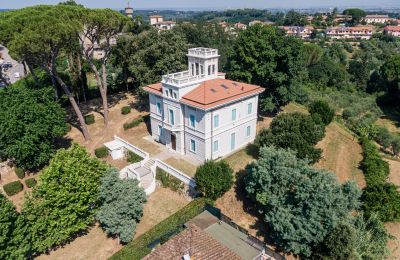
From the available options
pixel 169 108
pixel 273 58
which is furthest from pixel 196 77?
pixel 273 58

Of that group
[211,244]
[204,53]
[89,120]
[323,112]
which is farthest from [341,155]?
[89,120]

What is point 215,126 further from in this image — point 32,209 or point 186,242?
point 32,209

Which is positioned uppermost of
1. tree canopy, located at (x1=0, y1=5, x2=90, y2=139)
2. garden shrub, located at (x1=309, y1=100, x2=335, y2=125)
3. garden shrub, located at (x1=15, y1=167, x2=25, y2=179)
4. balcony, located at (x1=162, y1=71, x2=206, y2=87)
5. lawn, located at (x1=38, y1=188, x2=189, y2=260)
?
tree canopy, located at (x1=0, y1=5, x2=90, y2=139)

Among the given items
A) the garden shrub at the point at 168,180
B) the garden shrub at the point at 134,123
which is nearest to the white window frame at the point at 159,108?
the garden shrub at the point at 134,123

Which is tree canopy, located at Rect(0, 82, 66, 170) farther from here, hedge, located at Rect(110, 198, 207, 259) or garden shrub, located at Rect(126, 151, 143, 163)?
hedge, located at Rect(110, 198, 207, 259)

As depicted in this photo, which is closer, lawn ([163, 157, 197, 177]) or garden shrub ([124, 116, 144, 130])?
lawn ([163, 157, 197, 177])

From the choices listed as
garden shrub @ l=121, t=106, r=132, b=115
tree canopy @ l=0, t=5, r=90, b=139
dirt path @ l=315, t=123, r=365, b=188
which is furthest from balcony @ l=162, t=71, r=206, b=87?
dirt path @ l=315, t=123, r=365, b=188
